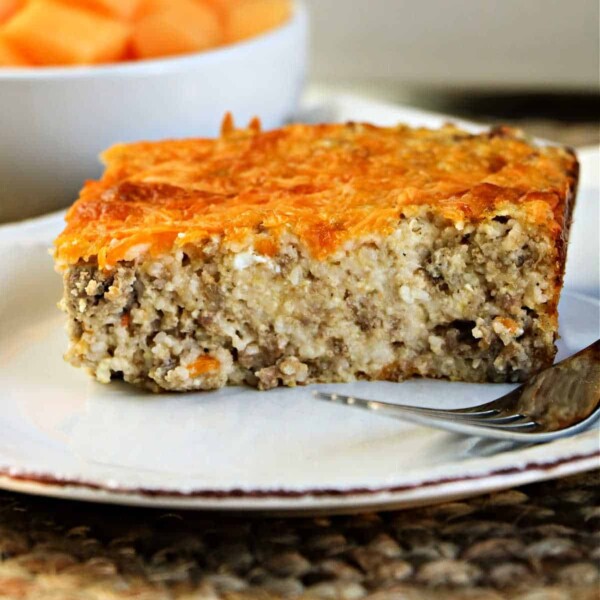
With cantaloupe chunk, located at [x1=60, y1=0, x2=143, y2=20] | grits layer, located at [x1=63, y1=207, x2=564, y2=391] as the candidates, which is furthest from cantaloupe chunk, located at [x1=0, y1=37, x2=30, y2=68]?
grits layer, located at [x1=63, y1=207, x2=564, y2=391]

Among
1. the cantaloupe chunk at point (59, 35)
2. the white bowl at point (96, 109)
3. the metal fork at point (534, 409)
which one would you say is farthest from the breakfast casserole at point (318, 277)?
the cantaloupe chunk at point (59, 35)

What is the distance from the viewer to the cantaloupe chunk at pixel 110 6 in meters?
3.69

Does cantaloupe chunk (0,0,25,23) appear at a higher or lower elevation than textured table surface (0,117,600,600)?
higher

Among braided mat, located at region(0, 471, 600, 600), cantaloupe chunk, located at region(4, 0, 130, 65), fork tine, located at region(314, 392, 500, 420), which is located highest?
cantaloupe chunk, located at region(4, 0, 130, 65)

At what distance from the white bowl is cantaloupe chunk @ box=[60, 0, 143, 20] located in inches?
9.8

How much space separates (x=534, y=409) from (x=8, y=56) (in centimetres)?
247

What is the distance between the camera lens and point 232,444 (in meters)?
2.18

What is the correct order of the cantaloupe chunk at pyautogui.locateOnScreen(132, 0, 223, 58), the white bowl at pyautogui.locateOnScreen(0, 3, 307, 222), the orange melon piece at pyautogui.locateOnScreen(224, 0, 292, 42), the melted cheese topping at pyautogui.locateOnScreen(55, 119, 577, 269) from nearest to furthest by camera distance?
the melted cheese topping at pyautogui.locateOnScreen(55, 119, 577, 269) < the white bowl at pyautogui.locateOnScreen(0, 3, 307, 222) < the cantaloupe chunk at pyautogui.locateOnScreen(132, 0, 223, 58) < the orange melon piece at pyautogui.locateOnScreen(224, 0, 292, 42)

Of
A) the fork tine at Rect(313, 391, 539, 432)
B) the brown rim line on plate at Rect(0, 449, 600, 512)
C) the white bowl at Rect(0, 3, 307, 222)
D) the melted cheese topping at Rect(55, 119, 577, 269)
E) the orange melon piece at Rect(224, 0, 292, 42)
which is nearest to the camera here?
the brown rim line on plate at Rect(0, 449, 600, 512)

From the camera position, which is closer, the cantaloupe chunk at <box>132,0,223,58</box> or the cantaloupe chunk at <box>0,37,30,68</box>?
the cantaloupe chunk at <box>0,37,30,68</box>

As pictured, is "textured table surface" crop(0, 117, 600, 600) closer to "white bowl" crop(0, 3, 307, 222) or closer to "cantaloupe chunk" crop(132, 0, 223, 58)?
"white bowl" crop(0, 3, 307, 222)

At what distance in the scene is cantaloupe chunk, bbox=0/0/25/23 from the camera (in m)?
3.75

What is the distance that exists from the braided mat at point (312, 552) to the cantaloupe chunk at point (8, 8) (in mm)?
2338

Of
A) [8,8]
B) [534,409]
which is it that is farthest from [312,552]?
[8,8]
